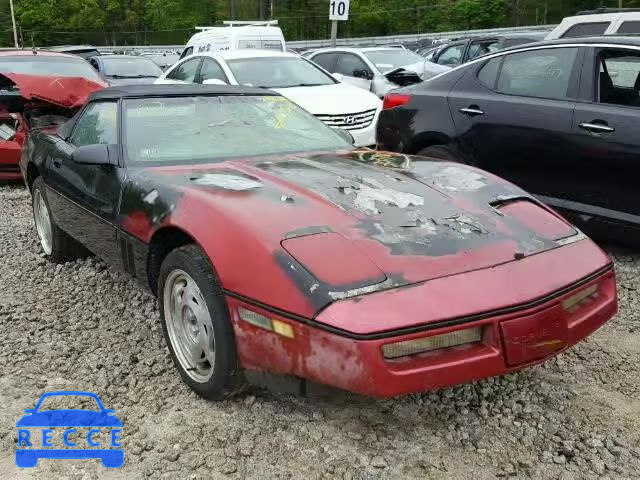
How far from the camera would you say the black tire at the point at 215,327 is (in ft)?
7.87

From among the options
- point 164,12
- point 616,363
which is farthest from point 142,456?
point 164,12

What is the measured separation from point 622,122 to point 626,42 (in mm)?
599

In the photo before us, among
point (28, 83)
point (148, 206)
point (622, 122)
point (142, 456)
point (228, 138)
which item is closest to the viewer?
point (142, 456)

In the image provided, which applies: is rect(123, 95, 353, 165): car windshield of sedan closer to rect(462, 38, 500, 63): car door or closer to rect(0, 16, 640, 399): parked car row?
rect(0, 16, 640, 399): parked car row

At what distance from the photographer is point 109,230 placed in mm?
3318

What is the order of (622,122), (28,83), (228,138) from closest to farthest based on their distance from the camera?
(228,138) → (622,122) → (28,83)

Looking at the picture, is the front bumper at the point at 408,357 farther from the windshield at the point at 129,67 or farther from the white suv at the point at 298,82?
the windshield at the point at 129,67

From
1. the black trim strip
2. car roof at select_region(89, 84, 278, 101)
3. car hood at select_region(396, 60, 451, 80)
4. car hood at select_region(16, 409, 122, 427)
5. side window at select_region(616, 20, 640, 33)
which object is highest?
side window at select_region(616, 20, 640, 33)

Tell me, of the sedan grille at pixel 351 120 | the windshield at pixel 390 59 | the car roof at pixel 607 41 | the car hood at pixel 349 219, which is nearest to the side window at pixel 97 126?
the car hood at pixel 349 219

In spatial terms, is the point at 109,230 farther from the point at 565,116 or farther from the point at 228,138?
the point at 565,116

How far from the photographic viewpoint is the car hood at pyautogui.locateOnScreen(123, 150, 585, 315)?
222 centimetres

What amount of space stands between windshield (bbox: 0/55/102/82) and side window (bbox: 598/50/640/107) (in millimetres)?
5502

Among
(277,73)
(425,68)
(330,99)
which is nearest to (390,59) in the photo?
(425,68)

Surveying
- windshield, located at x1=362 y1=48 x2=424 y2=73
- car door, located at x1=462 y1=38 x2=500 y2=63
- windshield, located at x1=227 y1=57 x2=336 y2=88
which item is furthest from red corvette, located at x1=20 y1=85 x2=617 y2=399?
car door, located at x1=462 y1=38 x2=500 y2=63
